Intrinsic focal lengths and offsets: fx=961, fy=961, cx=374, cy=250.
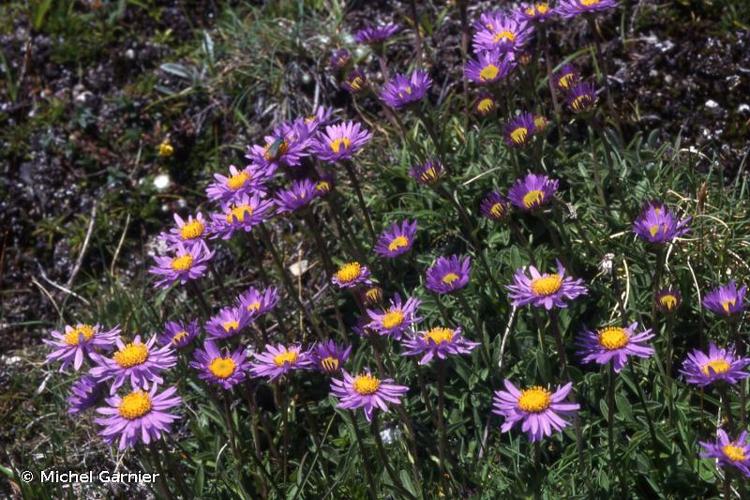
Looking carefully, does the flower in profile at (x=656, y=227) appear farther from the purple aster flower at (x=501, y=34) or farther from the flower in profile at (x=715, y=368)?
the purple aster flower at (x=501, y=34)

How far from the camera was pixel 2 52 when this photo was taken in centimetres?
506

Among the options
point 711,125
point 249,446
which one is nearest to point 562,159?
point 711,125

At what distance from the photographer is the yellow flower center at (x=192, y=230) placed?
331cm

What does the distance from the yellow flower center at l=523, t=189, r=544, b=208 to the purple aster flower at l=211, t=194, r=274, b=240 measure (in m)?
0.84

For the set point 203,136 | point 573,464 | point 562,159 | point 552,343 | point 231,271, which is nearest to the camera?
point 573,464

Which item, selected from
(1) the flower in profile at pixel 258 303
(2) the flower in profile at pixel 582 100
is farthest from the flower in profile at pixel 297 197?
(2) the flower in profile at pixel 582 100

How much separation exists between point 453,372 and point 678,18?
218 centimetres

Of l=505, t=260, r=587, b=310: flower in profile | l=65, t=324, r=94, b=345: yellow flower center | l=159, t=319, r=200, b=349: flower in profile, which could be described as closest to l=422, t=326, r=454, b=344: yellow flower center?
l=505, t=260, r=587, b=310: flower in profile

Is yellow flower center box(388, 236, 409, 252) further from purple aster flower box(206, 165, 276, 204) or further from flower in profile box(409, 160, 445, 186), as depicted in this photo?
purple aster flower box(206, 165, 276, 204)

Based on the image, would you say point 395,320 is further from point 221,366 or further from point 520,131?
point 520,131

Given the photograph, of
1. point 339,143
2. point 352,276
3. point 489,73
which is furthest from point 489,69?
point 352,276

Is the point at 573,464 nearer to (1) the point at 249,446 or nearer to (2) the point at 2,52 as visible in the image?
(1) the point at 249,446

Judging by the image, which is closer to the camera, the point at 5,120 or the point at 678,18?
the point at 678,18

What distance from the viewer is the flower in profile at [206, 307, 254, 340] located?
9.91 feet
